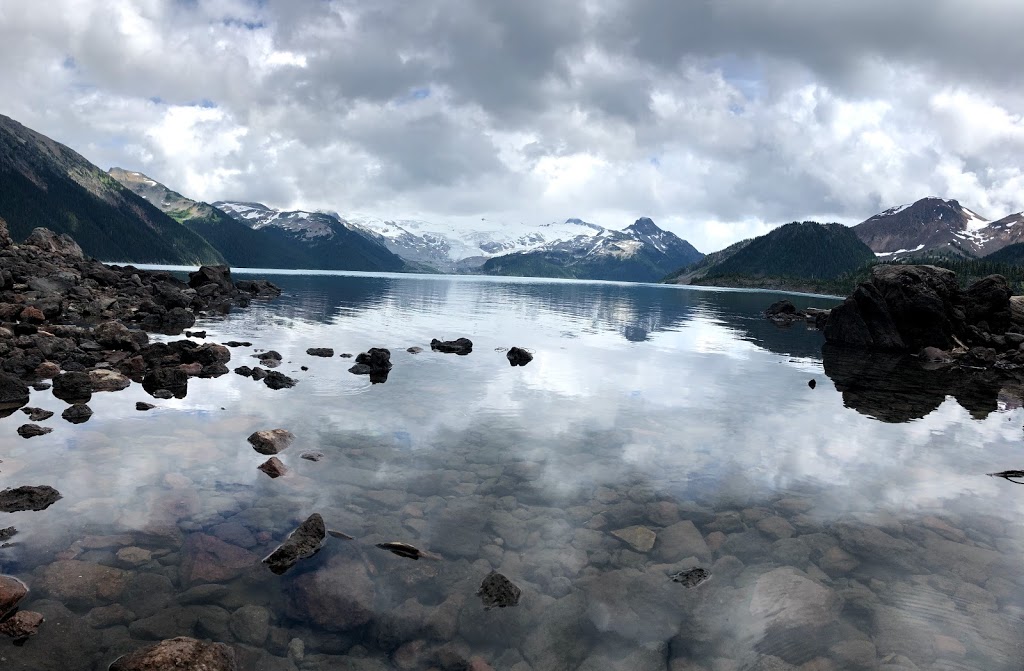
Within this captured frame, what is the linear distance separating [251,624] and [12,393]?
22892 mm

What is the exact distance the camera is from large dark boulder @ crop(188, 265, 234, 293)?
10769 centimetres

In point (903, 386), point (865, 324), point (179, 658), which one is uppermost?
point (865, 324)

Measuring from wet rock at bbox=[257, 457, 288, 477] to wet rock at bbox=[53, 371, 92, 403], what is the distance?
1444 cm

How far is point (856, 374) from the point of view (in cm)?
4584

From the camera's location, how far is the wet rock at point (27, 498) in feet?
48.6

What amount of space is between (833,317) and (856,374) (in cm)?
3142

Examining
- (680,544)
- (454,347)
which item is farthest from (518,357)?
(680,544)

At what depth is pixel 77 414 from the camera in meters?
22.9

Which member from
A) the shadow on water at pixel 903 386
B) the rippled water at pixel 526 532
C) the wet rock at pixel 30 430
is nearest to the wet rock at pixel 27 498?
the rippled water at pixel 526 532

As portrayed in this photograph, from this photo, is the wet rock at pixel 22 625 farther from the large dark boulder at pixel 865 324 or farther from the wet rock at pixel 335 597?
the large dark boulder at pixel 865 324

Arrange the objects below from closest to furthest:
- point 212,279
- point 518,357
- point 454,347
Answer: point 518,357 < point 454,347 < point 212,279

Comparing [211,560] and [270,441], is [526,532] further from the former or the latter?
[270,441]

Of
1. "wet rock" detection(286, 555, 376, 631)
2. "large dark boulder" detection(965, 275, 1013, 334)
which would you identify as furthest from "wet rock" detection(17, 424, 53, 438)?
"large dark boulder" detection(965, 275, 1013, 334)

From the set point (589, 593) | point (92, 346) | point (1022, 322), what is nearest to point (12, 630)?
point (589, 593)
